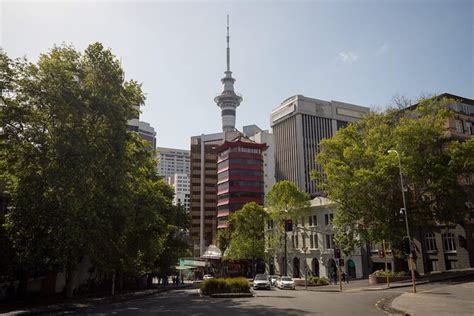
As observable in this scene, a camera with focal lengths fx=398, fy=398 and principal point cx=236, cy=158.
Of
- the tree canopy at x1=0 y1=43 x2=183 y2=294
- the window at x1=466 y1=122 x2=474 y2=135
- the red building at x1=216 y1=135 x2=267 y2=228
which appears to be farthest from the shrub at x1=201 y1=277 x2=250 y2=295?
the red building at x1=216 y1=135 x2=267 y2=228

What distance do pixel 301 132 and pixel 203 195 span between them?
118 ft

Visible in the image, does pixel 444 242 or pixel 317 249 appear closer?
pixel 444 242

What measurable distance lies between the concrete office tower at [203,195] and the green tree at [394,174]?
79708 millimetres

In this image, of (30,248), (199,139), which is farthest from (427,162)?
(199,139)

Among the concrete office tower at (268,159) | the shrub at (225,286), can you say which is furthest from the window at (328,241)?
the concrete office tower at (268,159)

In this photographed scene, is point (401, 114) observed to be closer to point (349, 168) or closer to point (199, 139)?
point (349, 168)

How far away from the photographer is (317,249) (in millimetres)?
Result: 61031

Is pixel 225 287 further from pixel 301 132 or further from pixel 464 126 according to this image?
pixel 301 132

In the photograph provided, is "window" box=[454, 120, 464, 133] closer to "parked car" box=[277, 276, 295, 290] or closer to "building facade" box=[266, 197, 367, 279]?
"building facade" box=[266, 197, 367, 279]

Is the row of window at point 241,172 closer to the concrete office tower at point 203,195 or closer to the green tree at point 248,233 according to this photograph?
the concrete office tower at point 203,195

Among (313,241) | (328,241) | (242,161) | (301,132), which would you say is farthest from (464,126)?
(301,132)

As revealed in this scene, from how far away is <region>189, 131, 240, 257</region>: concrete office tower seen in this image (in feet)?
391

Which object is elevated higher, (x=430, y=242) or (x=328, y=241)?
(x=328, y=241)

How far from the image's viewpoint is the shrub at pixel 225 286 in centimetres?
2984
